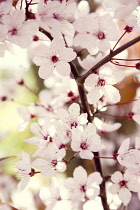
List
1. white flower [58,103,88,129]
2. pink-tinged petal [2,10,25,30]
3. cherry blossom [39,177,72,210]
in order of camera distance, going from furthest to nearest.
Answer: cherry blossom [39,177,72,210], white flower [58,103,88,129], pink-tinged petal [2,10,25,30]

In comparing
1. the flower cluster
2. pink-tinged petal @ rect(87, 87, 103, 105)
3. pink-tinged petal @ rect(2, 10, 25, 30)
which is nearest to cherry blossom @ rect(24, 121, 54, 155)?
the flower cluster

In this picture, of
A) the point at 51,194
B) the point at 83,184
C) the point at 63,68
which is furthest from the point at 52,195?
the point at 63,68

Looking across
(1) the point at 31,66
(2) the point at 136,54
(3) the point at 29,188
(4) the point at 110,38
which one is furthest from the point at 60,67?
(1) the point at 31,66

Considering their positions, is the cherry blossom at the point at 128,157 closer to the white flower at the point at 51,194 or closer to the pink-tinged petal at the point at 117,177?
the pink-tinged petal at the point at 117,177

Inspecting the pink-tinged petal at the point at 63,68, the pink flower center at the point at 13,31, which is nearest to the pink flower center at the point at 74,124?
the pink-tinged petal at the point at 63,68

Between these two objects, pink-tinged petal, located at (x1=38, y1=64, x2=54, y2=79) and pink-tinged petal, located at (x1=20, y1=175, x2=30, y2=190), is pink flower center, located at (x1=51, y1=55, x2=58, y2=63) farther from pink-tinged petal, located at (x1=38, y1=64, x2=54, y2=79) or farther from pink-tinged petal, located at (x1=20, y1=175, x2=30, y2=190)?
pink-tinged petal, located at (x1=20, y1=175, x2=30, y2=190)

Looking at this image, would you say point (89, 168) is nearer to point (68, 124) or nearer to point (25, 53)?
point (25, 53)
